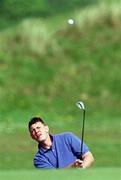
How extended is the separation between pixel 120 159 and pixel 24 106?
9.07ft

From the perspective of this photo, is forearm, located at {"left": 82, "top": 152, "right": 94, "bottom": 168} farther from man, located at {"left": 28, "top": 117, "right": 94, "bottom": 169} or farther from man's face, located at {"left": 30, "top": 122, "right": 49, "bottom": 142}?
man's face, located at {"left": 30, "top": 122, "right": 49, "bottom": 142}

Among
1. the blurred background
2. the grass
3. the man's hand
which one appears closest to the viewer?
the grass

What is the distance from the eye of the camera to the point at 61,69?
1373cm

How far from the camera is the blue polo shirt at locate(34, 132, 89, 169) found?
415cm

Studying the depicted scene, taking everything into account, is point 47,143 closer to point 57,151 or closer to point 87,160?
point 57,151

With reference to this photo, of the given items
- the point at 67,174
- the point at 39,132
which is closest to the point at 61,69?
the point at 39,132

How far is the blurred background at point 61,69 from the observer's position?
33.2 ft

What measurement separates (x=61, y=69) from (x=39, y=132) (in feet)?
31.2

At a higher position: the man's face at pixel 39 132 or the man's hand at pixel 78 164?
the man's face at pixel 39 132

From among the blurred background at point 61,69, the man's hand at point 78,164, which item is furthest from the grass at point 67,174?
the blurred background at point 61,69

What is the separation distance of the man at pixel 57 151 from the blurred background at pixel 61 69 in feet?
14.5

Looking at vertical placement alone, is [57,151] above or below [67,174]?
above

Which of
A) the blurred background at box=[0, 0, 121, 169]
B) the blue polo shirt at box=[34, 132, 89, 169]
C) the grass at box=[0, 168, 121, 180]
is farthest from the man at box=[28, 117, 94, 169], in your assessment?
the blurred background at box=[0, 0, 121, 169]

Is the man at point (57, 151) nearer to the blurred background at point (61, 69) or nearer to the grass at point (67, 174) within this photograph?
the grass at point (67, 174)
